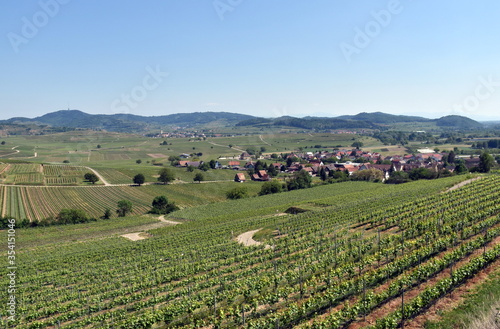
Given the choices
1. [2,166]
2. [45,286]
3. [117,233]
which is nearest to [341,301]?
[45,286]

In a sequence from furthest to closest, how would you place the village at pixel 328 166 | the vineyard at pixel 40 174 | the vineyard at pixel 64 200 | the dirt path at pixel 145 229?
the village at pixel 328 166, the vineyard at pixel 40 174, the vineyard at pixel 64 200, the dirt path at pixel 145 229

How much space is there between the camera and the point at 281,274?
84.0ft

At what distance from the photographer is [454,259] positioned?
878 inches

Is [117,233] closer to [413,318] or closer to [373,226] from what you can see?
[373,226]

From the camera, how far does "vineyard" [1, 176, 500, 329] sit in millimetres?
18936

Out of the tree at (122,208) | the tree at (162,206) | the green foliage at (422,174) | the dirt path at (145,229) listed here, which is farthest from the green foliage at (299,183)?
the tree at (122,208)

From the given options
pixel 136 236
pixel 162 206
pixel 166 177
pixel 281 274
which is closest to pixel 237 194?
pixel 162 206

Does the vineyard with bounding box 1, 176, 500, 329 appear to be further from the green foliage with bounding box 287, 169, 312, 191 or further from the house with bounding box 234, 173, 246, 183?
the house with bounding box 234, 173, 246, 183

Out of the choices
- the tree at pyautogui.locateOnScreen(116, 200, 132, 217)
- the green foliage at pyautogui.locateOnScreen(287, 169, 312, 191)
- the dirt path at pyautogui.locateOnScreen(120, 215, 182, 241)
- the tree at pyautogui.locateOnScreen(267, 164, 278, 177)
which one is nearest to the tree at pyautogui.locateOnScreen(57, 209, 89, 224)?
the tree at pyautogui.locateOnScreen(116, 200, 132, 217)

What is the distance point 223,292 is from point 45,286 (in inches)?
799

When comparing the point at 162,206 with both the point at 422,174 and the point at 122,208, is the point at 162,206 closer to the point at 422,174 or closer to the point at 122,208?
the point at 122,208

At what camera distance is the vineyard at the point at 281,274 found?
1894 centimetres

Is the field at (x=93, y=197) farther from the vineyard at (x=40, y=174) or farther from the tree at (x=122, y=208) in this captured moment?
the vineyard at (x=40, y=174)

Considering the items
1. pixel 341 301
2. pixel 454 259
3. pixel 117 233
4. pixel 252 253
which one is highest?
pixel 454 259
